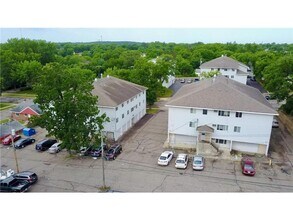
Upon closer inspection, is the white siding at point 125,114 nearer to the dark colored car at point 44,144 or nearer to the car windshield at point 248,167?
the dark colored car at point 44,144

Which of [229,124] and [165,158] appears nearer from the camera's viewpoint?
[165,158]

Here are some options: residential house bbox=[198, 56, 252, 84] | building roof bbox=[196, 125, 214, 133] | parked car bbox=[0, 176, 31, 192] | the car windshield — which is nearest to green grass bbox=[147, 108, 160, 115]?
building roof bbox=[196, 125, 214, 133]

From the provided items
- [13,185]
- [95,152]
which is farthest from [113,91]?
[13,185]

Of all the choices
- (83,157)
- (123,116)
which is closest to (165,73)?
(123,116)

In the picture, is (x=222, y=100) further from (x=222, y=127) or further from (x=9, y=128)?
(x=9, y=128)

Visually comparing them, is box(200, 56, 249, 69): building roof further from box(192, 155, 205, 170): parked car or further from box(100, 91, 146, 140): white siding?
box(192, 155, 205, 170): parked car

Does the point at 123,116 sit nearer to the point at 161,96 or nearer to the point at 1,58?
the point at 161,96

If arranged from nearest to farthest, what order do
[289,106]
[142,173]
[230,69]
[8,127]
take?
[142,173] < [8,127] < [289,106] < [230,69]

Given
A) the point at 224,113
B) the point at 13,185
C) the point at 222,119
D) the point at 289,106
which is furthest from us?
the point at 289,106

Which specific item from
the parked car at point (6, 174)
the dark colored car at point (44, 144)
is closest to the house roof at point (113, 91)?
the dark colored car at point (44, 144)
